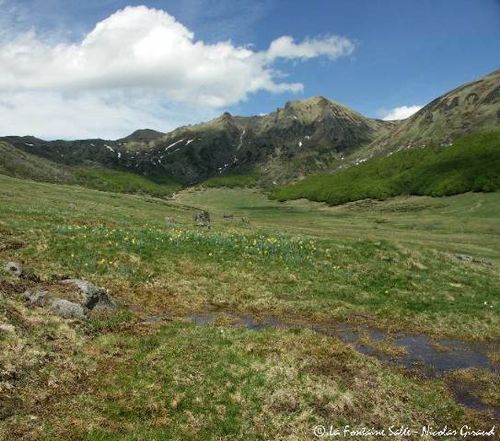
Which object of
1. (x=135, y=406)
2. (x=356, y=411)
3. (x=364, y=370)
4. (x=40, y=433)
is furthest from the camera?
(x=364, y=370)

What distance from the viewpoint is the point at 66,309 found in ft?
69.2

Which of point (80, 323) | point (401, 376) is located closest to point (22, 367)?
point (80, 323)

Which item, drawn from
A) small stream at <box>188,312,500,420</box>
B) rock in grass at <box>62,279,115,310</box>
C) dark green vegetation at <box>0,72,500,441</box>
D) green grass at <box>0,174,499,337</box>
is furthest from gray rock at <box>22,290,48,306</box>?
small stream at <box>188,312,500,420</box>

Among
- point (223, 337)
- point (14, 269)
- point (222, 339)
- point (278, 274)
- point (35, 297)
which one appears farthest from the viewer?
point (278, 274)

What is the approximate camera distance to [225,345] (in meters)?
20.1

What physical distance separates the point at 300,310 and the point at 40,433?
17037mm

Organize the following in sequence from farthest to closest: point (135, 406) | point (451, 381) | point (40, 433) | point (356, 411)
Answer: point (451, 381) → point (356, 411) → point (135, 406) → point (40, 433)

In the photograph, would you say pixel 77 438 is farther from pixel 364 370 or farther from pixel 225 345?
pixel 364 370

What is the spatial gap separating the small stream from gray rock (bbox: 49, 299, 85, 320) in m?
5.59

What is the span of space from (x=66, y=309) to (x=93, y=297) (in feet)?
7.73

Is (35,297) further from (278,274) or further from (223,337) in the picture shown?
(278,274)

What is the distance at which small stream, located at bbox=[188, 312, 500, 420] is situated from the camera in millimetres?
A: 21677

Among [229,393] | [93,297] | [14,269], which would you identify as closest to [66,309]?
[93,297]

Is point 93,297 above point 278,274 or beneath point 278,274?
beneath
